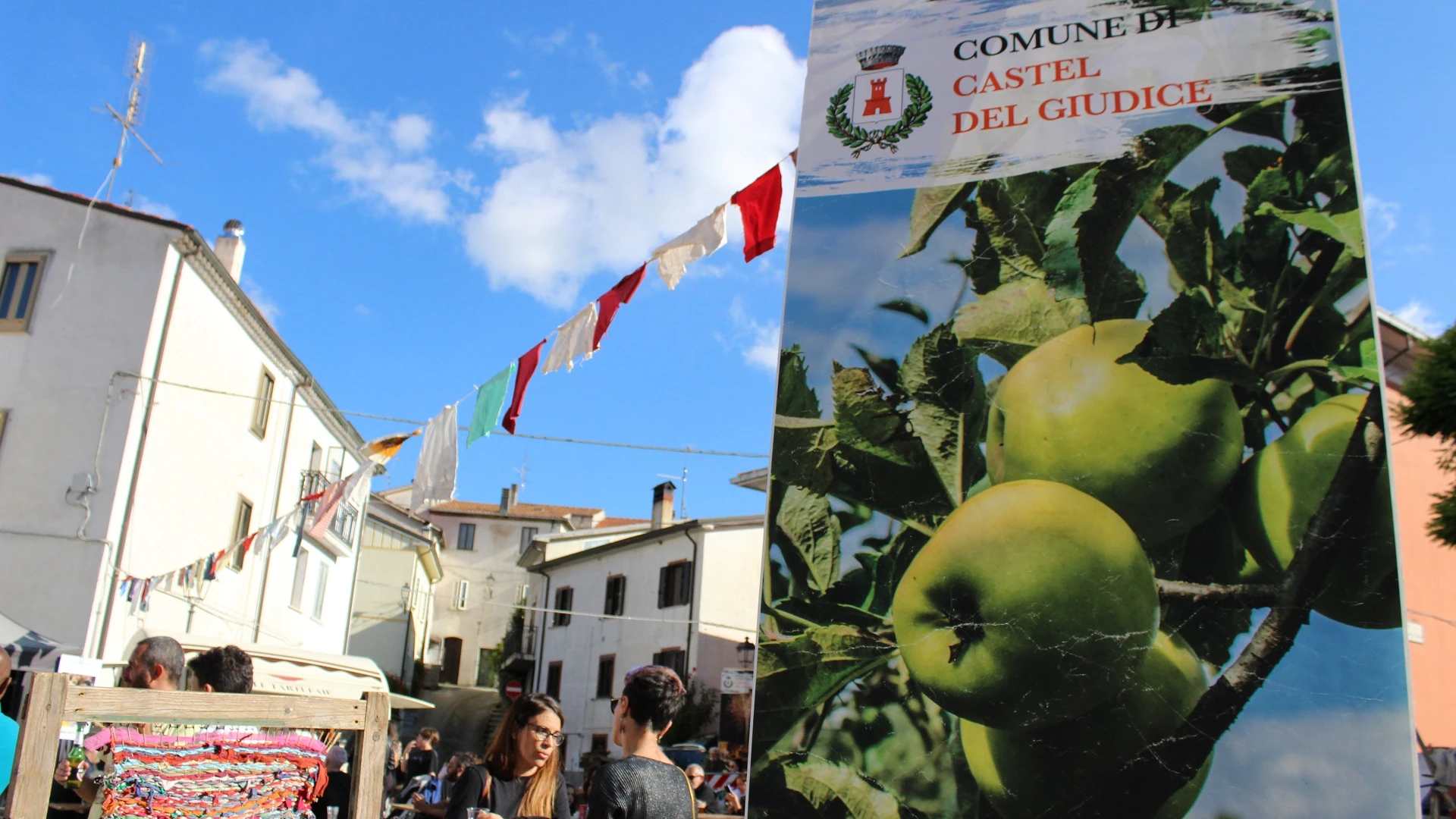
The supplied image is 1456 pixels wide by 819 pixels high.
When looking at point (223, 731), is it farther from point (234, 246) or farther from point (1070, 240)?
point (234, 246)

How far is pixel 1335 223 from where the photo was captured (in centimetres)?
471

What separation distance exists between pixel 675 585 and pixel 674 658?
1.96 metres

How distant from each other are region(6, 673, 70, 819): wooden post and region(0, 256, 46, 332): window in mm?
14525

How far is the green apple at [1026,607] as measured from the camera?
452 cm

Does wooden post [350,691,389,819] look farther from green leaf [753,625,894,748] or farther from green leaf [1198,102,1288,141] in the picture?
green leaf [1198,102,1288,141]

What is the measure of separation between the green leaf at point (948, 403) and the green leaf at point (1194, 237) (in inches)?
37.7

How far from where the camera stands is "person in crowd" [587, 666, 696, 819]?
11.3 ft

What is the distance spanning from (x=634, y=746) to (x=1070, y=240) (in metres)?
2.99

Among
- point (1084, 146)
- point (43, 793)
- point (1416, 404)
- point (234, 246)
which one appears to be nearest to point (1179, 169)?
point (1084, 146)

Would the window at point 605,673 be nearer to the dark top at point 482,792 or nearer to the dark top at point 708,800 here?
the dark top at point 708,800

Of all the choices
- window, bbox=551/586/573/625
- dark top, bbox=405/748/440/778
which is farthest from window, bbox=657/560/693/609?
dark top, bbox=405/748/440/778

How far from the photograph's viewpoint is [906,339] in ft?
17.2

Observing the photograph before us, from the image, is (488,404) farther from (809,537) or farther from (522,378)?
(809,537)

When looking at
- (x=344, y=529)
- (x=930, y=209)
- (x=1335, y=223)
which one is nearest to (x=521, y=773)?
(x=930, y=209)
